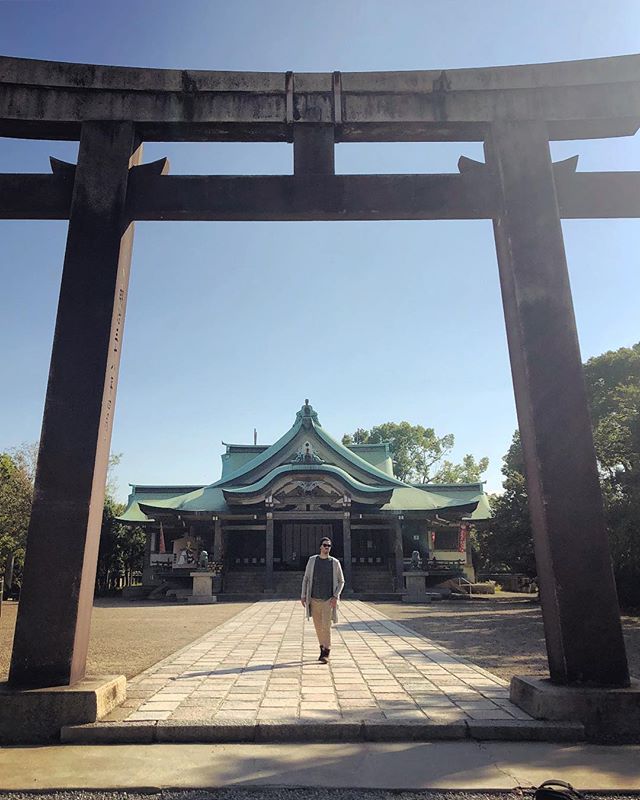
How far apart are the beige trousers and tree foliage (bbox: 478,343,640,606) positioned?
25.6 feet

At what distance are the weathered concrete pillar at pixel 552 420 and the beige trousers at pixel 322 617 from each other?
3.36 m

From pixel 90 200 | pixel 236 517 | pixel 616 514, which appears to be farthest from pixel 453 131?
pixel 236 517

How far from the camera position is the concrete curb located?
12.8 ft

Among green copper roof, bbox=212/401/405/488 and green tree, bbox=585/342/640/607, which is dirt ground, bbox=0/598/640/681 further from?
green copper roof, bbox=212/401/405/488

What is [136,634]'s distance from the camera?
1126cm

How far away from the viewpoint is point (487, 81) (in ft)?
17.5

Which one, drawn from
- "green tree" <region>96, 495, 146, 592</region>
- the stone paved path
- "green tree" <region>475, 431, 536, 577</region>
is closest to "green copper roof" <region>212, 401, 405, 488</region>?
"green tree" <region>96, 495, 146, 592</region>

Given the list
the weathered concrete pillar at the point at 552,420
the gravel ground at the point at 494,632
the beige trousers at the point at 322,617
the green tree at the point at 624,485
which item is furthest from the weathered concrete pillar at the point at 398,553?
the weathered concrete pillar at the point at 552,420

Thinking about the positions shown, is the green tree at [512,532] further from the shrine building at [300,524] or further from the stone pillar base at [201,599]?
the stone pillar base at [201,599]

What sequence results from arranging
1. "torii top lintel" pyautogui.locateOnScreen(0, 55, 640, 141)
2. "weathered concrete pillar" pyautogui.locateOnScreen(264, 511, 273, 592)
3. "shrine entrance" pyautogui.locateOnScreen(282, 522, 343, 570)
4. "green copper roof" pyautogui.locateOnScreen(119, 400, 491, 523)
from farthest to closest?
"shrine entrance" pyautogui.locateOnScreen(282, 522, 343, 570) → "green copper roof" pyautogui.locateOnScreen(119, 400, 491, 523) → "weathered concrete pillar" pyautogui.locateOnScreen(264, 511, 273, 592) → "torii top lintel" pyautogui.locateOnScreen(0, 55, 640, 141)

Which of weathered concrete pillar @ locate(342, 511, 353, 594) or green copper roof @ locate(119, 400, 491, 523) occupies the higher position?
green copper roof @ locate(119, 400, 491, 523)

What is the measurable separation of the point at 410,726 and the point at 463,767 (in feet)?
2.10

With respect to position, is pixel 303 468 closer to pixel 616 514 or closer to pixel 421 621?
pixel 421 621

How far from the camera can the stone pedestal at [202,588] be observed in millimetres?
20328
